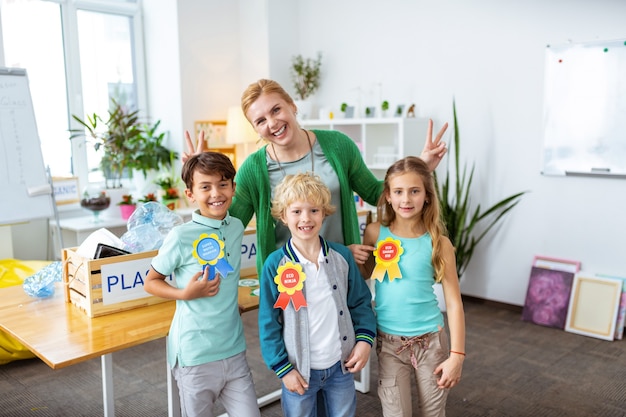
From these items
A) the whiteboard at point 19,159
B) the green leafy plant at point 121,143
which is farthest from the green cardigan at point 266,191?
the green leafy plant at point 121,143

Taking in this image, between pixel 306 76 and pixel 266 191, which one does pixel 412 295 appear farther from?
pixel 306 76

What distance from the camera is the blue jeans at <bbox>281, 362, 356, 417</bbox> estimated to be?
1.77 meters

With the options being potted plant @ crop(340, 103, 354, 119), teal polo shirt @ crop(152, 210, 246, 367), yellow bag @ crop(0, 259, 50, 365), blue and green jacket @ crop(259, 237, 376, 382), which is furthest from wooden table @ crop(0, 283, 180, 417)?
potted plant @ crop(340, 103, 354, 119)

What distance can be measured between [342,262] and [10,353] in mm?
2447

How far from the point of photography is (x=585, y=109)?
379cm

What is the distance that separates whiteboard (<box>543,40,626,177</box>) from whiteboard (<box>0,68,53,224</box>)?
129 inches

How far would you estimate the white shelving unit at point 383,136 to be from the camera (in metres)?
4.39

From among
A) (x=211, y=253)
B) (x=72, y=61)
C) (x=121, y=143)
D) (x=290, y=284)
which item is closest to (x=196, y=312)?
(x=211, y=253)

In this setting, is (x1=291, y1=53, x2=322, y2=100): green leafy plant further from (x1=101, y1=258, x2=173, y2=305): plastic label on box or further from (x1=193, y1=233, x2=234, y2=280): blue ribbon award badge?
(x1=193, y1=233, x2=234, y2=280): blue ribbon award badge

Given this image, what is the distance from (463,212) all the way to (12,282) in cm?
298

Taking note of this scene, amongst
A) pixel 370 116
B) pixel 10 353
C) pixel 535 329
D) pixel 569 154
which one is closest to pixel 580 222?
pixel 569 154

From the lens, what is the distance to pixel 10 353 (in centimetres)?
335

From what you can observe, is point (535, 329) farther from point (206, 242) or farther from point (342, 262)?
point (206, 242)

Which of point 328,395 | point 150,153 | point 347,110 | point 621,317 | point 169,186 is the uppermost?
point 347,110
